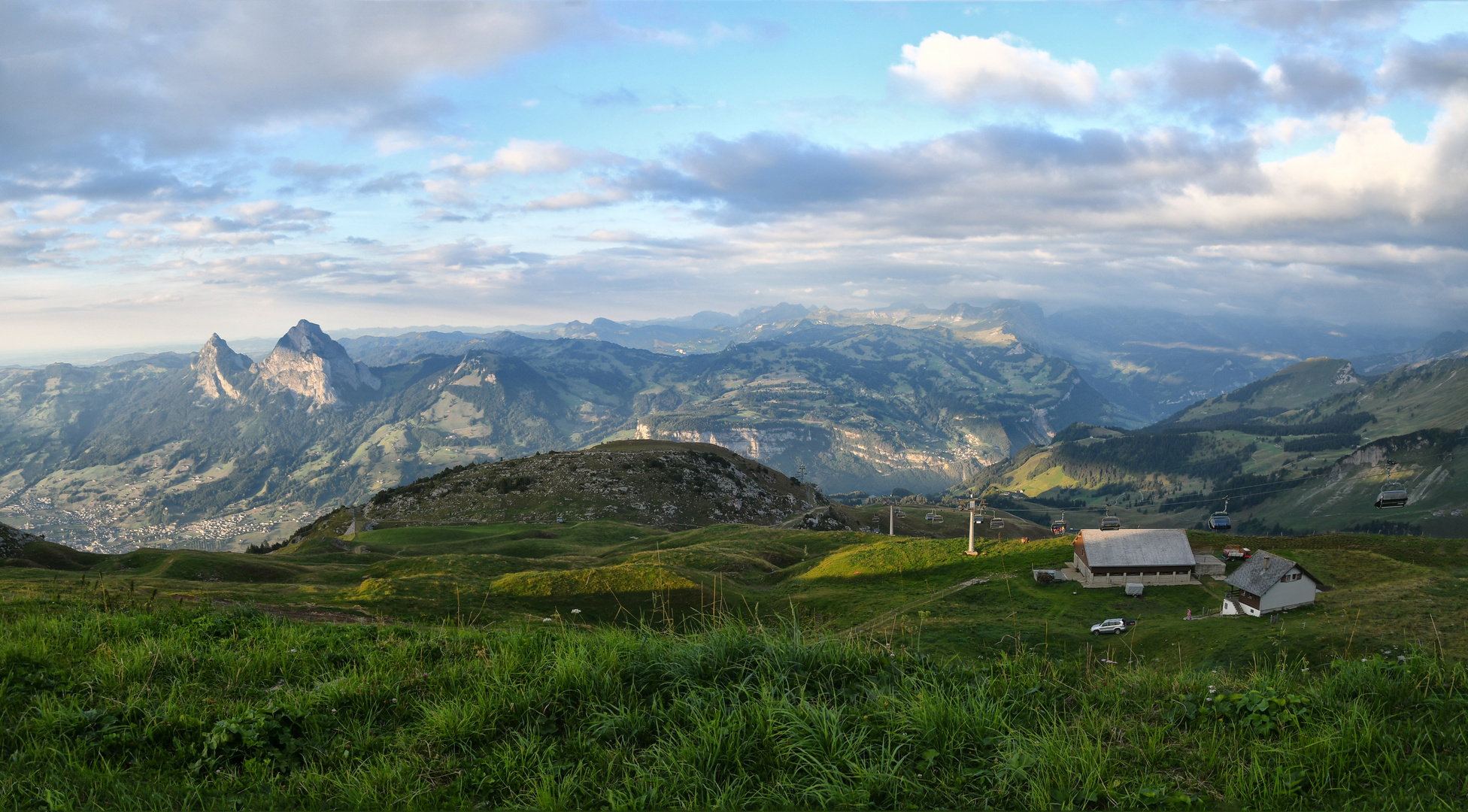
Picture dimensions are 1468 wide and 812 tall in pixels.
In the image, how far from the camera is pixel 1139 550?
62.5 meters

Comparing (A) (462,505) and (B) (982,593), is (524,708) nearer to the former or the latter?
(B) (982,593)

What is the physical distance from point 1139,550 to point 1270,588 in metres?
10.2

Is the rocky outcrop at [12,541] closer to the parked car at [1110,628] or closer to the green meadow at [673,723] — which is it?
the green meadow at [673,723]

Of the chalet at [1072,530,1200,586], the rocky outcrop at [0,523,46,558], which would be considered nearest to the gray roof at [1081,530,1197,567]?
the chalet at [1072,530,1200,586]

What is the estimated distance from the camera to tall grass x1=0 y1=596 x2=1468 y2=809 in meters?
6.04

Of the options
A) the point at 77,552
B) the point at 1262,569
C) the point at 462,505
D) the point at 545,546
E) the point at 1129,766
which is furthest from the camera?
the point at 462,505

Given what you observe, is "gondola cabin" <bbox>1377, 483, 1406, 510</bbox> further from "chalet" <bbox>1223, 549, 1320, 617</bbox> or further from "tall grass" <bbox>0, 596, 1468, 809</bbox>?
"tall grass" <bbox>0, 596, 1468, 809</bbox>

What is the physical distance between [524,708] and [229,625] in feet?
23.6

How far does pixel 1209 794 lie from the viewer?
19.9 ft

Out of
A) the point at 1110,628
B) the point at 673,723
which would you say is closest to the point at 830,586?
the point at 1110,628

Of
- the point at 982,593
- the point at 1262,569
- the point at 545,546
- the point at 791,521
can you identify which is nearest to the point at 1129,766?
the point at 982,593

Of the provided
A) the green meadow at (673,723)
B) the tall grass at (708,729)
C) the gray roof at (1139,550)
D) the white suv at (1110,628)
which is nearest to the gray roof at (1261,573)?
the gray roof at (1139,550)

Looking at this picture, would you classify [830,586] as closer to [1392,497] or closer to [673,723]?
[673,723]

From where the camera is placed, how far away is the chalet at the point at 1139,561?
62219mm
